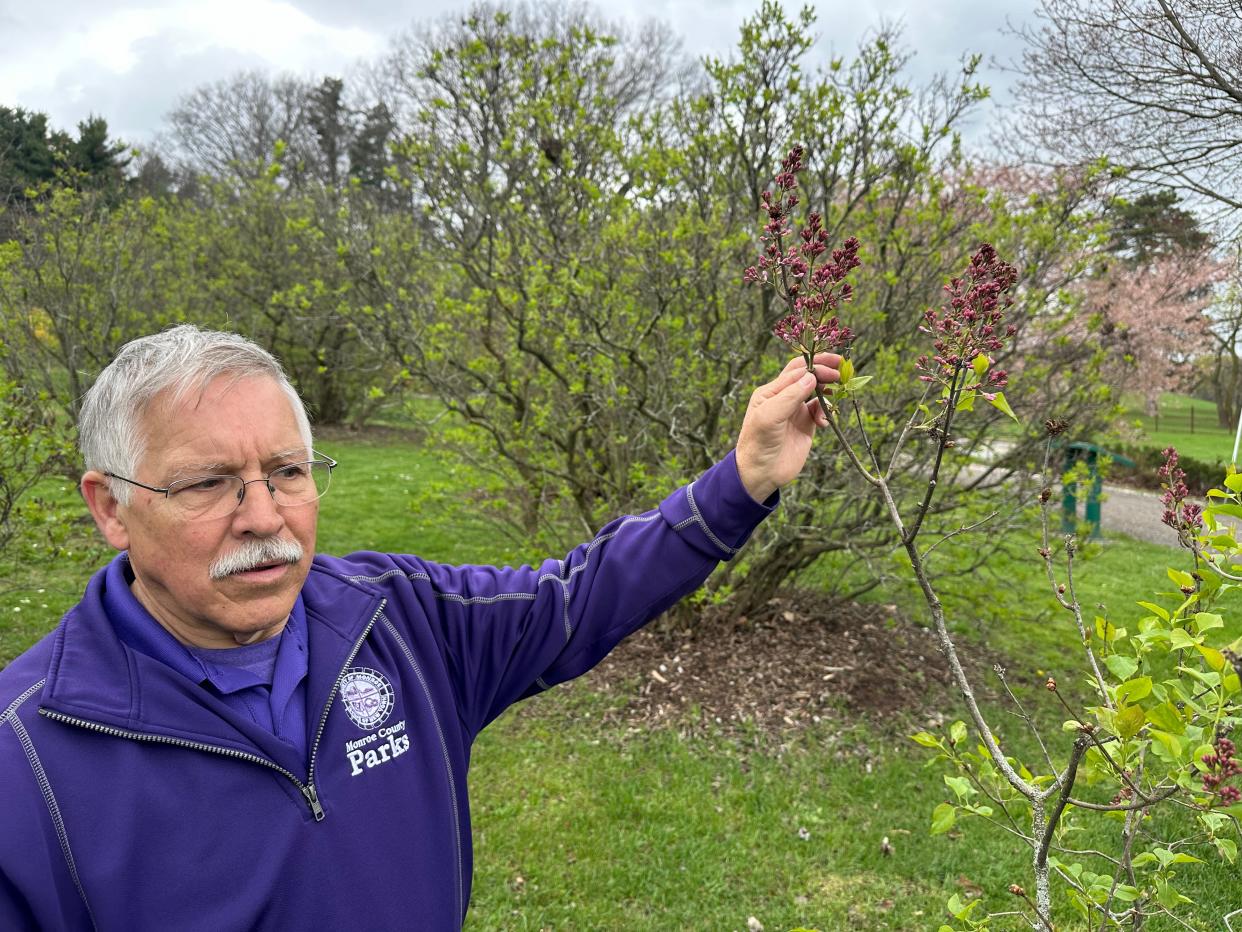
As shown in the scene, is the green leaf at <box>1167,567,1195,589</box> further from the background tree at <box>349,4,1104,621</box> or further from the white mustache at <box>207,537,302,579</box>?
the background tree at <box>349,4,1104,621</box>

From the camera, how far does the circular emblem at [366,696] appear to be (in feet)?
4.94

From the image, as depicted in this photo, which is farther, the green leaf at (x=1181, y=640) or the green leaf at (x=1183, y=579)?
the green leaf at (x=1183, y=579)

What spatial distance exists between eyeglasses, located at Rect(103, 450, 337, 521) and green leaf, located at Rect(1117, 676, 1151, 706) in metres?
1.43

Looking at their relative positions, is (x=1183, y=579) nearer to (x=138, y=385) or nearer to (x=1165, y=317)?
(x=138, y=385)

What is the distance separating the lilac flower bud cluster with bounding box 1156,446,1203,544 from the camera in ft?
4.67

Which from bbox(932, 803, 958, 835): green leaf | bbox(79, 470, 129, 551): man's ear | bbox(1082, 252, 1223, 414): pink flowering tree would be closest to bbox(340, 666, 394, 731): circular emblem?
bbox(79, 470, 129, 551): man's ear

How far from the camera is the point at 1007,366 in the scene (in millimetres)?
5512

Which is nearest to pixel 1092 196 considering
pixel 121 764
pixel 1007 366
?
pixel 1007 366

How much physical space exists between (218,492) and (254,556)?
13cm

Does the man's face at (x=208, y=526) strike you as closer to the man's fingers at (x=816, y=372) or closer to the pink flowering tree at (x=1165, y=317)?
the man's fingers at (x=816, y=372)

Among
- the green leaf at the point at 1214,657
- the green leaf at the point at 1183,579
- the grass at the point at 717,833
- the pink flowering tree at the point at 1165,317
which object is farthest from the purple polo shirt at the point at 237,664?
the pink flowering tree at the point at 1165,317

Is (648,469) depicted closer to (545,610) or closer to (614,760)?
(614,760)

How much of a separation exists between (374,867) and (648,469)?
4603mm

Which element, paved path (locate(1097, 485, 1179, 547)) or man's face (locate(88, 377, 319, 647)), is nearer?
man's face (locate(88, 377, 319, 647))
